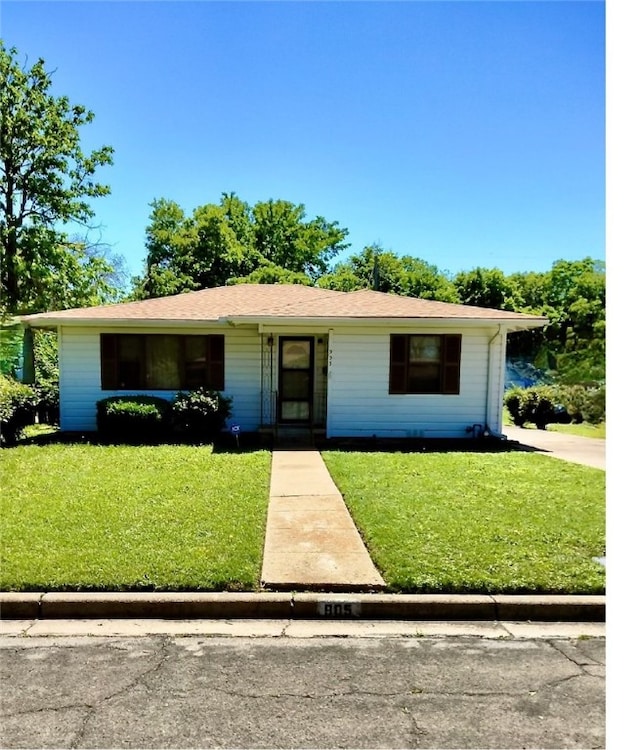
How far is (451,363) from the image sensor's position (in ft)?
38.5

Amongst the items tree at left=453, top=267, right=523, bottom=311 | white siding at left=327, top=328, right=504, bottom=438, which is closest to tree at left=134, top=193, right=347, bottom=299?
tree at left=453, top=267, right=523, bottom=311

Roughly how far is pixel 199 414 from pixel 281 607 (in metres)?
7.89

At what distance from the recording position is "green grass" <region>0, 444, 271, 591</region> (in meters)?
4.18

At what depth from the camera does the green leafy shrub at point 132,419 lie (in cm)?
1105

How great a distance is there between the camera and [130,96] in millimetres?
5781

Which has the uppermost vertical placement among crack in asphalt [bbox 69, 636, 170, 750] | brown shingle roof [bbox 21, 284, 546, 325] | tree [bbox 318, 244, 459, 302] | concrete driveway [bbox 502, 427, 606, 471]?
tree [bbox 318, 244, 459, 302]

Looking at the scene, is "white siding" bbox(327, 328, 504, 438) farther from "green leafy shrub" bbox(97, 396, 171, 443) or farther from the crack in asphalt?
the crack in asphalt

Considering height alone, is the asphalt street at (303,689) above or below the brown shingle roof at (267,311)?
below

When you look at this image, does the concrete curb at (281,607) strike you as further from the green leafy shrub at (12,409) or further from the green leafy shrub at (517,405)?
the green leafy shrub at (517,405)

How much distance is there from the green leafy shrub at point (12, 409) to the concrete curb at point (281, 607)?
7437 mm

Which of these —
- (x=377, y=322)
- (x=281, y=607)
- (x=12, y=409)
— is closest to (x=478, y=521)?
(x=281, y=607)

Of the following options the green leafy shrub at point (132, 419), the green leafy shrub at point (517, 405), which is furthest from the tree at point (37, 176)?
the green leafy shrub at point (517, 405)

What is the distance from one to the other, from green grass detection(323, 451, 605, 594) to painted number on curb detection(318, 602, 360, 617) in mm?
413

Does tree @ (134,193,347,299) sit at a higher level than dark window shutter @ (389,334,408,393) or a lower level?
higher
